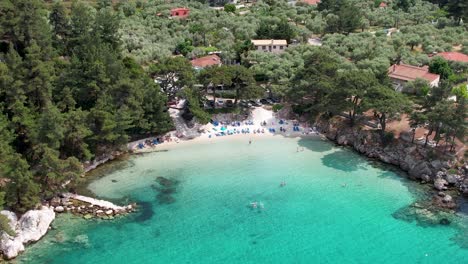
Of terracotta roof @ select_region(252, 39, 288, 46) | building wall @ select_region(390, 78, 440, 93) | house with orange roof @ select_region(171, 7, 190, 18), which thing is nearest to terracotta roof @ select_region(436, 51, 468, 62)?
building wall @ select_region(390, 78, 440, 93)

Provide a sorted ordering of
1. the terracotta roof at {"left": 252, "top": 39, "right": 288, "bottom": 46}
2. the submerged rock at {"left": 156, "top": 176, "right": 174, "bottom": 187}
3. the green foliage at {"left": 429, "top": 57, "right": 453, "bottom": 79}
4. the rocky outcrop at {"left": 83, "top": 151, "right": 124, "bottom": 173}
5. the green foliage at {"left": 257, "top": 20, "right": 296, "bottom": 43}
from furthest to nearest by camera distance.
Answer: the green foliage at {"left": 257, "top": 20, "right": 296, "bottom": 43} < the terracotta roof at {"left": 252, "top": 39, "right": 288, "bottom": 46} < the green foliage at {"left": 429, "top": 57, "right": 453, "bottom": 79} < the rocky outcrop at {"left": 83, "top": 151, "right": 124, "bottom": 173} < the submerged rock at {"left": 156, "top": 176, "right": 174, "bottom": 187}

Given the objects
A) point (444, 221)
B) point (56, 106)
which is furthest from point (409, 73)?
point (56, 106)

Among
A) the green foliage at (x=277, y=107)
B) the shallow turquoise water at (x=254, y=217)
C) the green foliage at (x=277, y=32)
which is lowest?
the shallow turquoise water at (x=254, y=217)

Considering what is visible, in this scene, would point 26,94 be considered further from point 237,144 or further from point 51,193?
point 237,144

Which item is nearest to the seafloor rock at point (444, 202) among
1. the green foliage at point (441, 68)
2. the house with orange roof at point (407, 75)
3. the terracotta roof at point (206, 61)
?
the house with orange roof at point (407, 75)

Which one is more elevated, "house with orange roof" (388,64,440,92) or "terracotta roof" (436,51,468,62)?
"terracotta roof" (436,51,468,62)

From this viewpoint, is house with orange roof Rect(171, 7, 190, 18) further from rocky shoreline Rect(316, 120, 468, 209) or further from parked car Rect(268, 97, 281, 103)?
rocky shoreline Rect(316, 120, 468, 209)

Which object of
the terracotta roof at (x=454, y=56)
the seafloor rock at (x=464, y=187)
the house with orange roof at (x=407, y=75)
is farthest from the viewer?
the terracotta roof at (x=454, y=56)

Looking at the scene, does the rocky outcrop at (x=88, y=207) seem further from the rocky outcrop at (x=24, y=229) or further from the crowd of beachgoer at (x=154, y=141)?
the crowd of beachgoer at (x=154, y=141)
